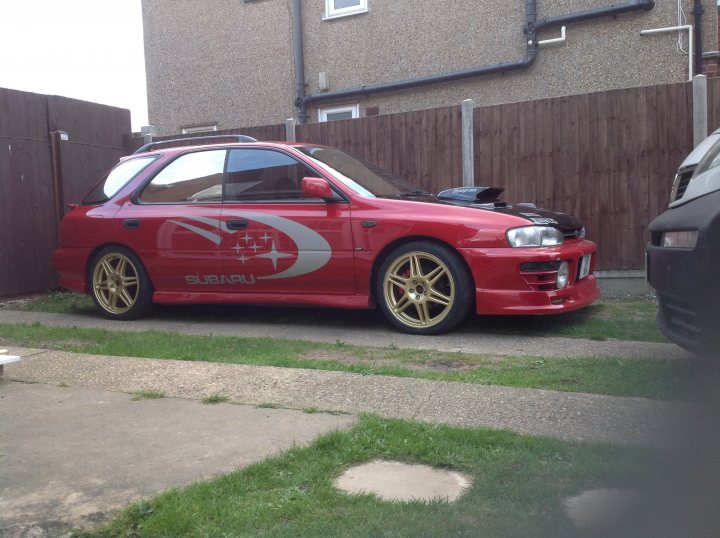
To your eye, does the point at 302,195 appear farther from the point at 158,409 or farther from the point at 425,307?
the point at 158,409

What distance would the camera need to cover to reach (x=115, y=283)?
24.3 feet

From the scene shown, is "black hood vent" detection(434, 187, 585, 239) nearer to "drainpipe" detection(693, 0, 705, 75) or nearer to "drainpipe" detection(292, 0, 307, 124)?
"drainpipe" detection(693, 0, 705, 75)

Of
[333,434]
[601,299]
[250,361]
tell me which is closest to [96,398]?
[250,361]

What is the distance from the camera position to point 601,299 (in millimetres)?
7727

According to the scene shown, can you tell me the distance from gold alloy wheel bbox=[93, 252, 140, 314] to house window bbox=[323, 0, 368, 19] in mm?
6701

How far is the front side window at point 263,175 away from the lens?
6750mm

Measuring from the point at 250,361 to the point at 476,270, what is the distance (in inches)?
74.0

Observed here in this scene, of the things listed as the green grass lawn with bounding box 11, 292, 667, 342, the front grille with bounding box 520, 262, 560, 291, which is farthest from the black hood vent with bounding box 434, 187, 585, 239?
the green grass lawn with bounding box 11, 292, 667, 342

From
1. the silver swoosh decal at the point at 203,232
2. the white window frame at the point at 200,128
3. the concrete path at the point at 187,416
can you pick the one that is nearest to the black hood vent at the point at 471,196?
the concrete path at the point at 187,416

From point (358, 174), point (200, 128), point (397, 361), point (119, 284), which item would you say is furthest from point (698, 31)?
point (200, 128)

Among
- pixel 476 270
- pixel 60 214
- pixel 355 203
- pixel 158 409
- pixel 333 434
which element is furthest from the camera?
pixel 60 214

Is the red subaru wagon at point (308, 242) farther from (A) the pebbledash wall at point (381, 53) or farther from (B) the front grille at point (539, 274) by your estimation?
(A) the pebbledash wall at point (381, 53)

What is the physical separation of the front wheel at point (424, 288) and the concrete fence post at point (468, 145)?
2.57m

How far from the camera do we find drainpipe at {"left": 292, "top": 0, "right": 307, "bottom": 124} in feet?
41.5
